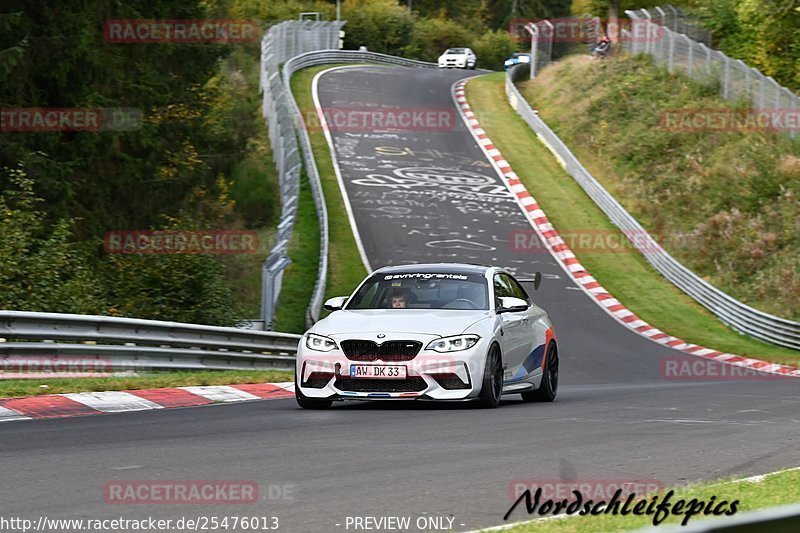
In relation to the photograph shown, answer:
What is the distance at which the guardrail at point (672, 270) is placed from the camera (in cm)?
2886

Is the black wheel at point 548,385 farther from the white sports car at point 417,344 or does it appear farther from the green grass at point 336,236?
the green grass at point 336,236

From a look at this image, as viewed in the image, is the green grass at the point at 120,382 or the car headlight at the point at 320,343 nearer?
the car headlight at the point at 320,343

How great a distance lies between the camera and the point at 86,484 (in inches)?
288

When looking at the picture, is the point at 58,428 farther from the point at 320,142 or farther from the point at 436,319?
the point at 320,142

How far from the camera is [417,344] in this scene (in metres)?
12.2

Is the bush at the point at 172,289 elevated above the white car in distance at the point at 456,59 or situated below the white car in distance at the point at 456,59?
below

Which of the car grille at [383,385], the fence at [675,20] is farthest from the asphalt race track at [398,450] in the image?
the fence at [675,20]

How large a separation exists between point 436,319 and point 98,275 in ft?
45.0

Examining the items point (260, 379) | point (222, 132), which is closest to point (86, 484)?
point (260, 379)

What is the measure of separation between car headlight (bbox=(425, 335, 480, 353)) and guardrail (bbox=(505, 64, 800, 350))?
57.0 ft

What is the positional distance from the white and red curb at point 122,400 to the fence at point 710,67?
29.4 m

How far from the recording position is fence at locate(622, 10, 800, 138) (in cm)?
4078

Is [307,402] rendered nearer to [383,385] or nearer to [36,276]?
[383,385]

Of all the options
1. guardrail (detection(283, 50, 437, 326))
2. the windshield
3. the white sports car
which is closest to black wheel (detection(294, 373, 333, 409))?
the white sports car
